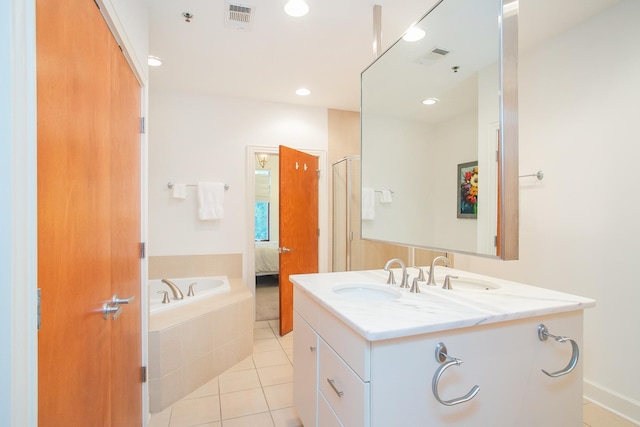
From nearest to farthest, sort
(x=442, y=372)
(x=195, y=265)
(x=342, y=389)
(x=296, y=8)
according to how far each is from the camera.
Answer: (x=442, y=372) → (x=342, y=389) → (x=296, y=8) → (x=195, y=265)

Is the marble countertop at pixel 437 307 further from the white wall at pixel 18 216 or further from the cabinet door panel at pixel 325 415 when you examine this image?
the white wall at pixel 18 216

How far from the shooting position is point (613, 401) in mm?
1946

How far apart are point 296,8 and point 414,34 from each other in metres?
0.75

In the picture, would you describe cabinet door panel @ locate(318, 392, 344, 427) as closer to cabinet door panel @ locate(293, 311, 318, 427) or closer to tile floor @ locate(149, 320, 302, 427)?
cabinet door panel @ locate(293, 311, 318, 427)

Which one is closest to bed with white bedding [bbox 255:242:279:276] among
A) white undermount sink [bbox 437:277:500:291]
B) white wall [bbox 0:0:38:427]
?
white undermount sink [bbox 437:277:500:291]

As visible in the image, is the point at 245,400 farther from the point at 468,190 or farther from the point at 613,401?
the point at 613,401

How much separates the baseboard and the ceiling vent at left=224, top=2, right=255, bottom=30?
10.8 feet

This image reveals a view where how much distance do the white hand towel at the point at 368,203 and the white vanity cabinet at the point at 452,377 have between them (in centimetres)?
99

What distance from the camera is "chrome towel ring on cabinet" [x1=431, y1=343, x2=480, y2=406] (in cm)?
105

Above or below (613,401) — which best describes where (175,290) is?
above

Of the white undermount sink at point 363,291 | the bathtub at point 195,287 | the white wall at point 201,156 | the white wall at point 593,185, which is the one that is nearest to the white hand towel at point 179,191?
the white wall at point 201,156

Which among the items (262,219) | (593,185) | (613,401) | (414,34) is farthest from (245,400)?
(262,219)

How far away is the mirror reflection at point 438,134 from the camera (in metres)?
1.28

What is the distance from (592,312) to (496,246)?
150 cm
